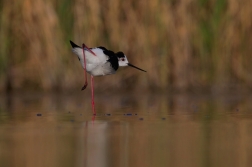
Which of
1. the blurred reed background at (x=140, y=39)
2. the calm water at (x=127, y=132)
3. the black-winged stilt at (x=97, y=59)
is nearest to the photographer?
the calm water at (x=127, y=132)

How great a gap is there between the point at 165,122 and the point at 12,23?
4.30 m

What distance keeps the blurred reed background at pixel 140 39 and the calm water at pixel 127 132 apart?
654 millimetres

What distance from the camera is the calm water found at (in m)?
5.27

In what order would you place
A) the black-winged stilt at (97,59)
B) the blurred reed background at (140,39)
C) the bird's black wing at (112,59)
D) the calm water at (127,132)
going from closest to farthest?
1. the calm water at (127,132)
2. the black-winged stilt at (97,59)
3. the bird's black wing at (112,59)
4. the blurred reed background at (140,39)

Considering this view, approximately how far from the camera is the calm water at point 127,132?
17.3ft

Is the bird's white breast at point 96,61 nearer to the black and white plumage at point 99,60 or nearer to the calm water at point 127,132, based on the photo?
the black and white plumage at point 99,60

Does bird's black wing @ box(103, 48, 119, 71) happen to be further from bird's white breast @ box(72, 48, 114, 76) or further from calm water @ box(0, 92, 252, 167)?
calm water @ box(0, 92, 252, 167)

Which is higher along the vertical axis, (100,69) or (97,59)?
(97,59)

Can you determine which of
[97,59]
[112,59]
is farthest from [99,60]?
[112,59]

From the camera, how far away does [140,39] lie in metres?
11.4

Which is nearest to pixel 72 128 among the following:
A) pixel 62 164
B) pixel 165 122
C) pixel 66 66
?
pixel 165 122

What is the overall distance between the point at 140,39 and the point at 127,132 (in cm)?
463

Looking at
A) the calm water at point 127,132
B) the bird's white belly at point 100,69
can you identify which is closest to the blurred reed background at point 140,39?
the calm water at point 127,132

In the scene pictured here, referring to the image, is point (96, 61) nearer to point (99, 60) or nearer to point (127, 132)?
point (99, 60)
